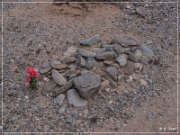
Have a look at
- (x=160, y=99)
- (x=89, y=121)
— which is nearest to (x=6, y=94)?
(x=89, y=121)

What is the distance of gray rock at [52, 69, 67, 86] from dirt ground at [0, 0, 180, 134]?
211 millimetres

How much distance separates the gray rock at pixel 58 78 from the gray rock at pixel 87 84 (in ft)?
0.63

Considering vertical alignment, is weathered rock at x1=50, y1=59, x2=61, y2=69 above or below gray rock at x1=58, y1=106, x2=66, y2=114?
above

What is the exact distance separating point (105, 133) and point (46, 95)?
0.94m

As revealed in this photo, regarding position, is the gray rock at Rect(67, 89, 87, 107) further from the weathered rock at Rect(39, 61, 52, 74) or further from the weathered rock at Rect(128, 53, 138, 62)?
the weathered rock at Rect(128, 53, 138, 62)

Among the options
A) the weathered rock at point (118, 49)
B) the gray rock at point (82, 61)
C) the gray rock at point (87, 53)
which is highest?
the weathered rock at point (118, 49)

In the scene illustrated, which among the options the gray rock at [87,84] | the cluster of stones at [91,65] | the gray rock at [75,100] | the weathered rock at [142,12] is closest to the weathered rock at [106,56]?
the cluster of stones at [91,65]

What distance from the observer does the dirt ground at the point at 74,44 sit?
532 cm

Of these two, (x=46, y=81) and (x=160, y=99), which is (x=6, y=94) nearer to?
(x=46, y=81)

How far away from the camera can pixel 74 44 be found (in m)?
6.36

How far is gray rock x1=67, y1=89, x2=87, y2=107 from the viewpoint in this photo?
5492 mm

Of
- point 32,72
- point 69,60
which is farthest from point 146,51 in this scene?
point 32,72

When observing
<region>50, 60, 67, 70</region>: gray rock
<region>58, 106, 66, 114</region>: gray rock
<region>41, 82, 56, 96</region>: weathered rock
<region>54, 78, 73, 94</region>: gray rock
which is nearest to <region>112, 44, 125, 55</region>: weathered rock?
<region>50, 60, 67, 70</region>: gray rock

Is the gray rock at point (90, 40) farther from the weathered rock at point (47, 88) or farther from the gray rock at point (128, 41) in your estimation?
the weathered rock at point (47, 88)
